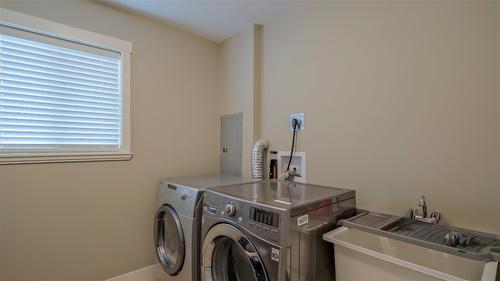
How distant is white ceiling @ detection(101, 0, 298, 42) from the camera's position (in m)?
1.91

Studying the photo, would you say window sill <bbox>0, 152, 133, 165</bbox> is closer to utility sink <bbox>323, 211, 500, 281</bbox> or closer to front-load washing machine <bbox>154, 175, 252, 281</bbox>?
front-load washing machine <bbox>154, 175, 252, 281</bbox>

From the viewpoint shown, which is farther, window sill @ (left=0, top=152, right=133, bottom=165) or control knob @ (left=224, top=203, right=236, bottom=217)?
window sill @ (left=0, top=152, right=133, bottom=165)

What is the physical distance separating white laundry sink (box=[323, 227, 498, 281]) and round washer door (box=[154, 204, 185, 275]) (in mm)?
1092

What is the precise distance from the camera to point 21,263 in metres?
1.63

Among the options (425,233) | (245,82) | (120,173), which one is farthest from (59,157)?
(425,233)

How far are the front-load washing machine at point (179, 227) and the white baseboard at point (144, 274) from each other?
23cm

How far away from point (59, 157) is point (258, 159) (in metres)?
1.50

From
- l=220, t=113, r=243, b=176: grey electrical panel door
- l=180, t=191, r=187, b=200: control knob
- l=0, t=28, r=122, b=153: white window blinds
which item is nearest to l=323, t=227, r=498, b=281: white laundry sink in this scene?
l=180, t=191, r=187, b=200: control knob

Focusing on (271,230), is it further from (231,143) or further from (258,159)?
(231,143)

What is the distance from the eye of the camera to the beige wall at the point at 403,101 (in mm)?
1130

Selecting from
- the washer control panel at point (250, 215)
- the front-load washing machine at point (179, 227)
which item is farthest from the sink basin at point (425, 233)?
the front-load washing machine at point (179, 227)

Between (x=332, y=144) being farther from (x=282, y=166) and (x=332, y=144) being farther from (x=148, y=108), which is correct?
(x=148, y=108)

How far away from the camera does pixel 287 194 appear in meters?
1.41

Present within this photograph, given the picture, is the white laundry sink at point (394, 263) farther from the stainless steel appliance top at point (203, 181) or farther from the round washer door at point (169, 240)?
the round washer door at point (169, 240)
